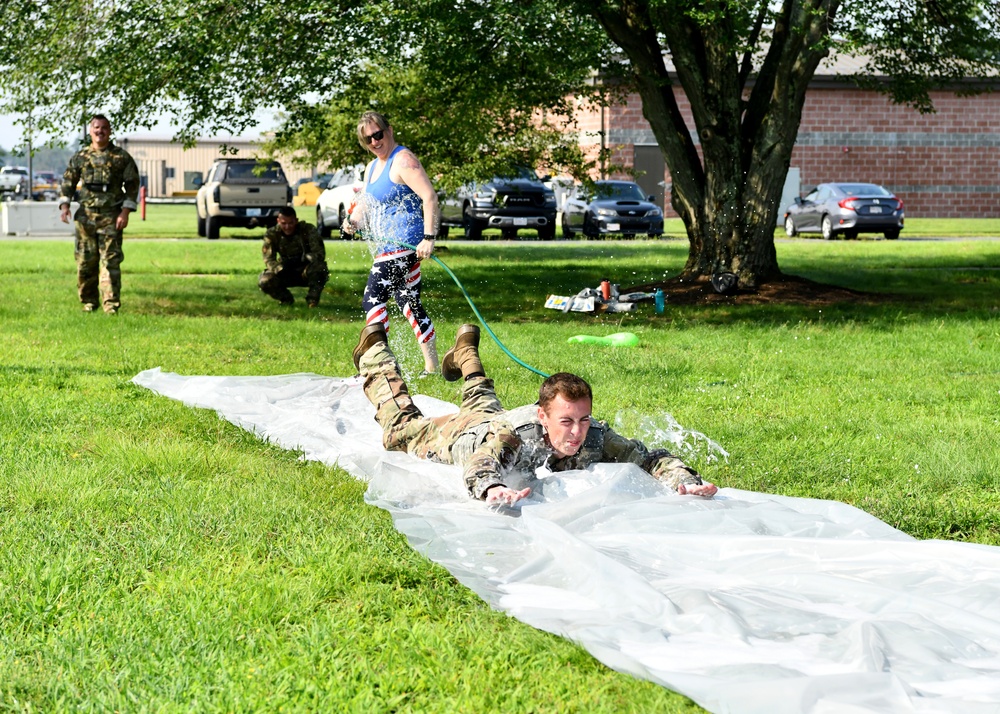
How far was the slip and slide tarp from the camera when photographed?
12.6ft

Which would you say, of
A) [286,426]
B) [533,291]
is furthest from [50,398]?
[533,291]

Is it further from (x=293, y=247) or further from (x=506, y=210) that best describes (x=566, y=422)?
(x=506, y=210)

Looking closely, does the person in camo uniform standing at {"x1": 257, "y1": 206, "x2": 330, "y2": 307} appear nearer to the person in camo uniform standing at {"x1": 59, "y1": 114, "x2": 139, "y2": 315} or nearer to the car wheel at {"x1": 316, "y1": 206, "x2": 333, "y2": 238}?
the person in camo uniform standing at {"x1": 59, "y1": 114, "x2": 139, "y2": 315}

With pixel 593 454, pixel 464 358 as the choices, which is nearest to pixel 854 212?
pixel 464 358

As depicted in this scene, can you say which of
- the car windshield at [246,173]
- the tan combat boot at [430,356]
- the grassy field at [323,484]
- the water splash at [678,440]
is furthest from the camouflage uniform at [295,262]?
the car windshield at [246,173]

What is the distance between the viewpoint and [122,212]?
1465 centimetres

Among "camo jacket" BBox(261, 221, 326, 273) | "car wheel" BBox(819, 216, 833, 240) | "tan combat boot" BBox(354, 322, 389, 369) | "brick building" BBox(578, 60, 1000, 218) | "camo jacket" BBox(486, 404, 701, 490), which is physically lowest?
"camo jacket" BBox(486, 404, 701, 490)

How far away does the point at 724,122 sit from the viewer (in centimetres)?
1731

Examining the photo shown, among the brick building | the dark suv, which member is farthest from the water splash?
the brick building

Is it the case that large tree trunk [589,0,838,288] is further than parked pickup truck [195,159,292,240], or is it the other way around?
parked pickup truck [195,159,292,240]

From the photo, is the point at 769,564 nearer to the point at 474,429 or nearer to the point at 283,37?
the point at 474,429

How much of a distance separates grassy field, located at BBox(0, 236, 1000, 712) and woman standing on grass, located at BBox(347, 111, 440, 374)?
86 cm

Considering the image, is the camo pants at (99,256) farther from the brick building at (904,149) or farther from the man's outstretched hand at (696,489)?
the brick building at (904,149)

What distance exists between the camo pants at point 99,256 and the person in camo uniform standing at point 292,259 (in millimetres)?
1922
